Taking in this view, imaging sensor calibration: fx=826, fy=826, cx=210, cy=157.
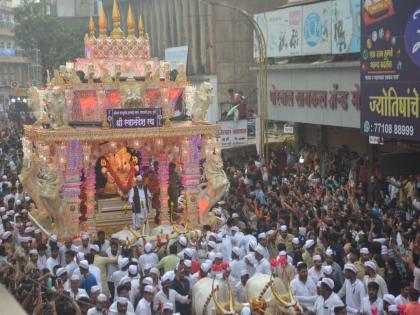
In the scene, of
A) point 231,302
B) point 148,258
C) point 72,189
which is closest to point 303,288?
point 231,302

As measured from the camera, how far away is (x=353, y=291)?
10.1 meters

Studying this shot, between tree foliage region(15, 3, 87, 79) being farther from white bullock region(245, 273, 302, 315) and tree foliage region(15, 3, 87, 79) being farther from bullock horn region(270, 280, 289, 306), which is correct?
bullock horn region(270, 280, 289, 306)

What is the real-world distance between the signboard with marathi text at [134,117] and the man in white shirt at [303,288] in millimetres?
6405

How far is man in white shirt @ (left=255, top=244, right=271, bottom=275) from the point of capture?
1173 cm

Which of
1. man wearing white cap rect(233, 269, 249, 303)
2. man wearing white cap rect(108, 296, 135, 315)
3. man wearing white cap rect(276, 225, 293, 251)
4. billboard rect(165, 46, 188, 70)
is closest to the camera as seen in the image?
man wearing white cap rect(108, 296, 135, 315)

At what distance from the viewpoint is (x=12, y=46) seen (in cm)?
6938

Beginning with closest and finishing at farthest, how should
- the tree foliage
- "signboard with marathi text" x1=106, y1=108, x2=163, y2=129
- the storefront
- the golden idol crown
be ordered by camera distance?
"signboard with marathi text" x1=106, y1=108, x2=163, y2=129, the golden idol crown, the storefront, the tree foliage

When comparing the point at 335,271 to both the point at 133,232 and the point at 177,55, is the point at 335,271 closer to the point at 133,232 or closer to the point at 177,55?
the point at 133,232

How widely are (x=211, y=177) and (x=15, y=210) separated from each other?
4.51 meters

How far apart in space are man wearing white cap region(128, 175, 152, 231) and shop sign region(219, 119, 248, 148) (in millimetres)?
6315

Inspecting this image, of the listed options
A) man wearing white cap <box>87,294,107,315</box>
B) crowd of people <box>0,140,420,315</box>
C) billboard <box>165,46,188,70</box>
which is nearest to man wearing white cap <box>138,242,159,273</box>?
crowd of people <box>0,140,420,315</box>

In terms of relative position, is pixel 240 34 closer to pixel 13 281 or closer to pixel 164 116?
pixel 164 116

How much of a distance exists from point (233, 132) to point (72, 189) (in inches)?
295

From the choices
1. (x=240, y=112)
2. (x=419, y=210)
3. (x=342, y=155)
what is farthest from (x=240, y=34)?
(x=419, y=210)
